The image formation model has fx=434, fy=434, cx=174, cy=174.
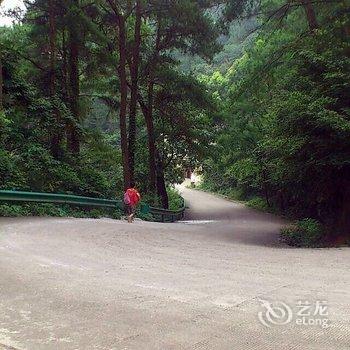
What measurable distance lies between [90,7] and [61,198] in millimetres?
12478

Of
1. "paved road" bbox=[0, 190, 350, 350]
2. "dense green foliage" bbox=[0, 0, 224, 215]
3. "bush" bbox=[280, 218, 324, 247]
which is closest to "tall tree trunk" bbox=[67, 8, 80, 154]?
"dense green foliage" bbox=[0, 0, 224, 215]

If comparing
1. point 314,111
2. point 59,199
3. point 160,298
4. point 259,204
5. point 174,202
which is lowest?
point 259,204

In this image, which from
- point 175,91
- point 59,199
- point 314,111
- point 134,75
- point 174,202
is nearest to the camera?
point 314,111

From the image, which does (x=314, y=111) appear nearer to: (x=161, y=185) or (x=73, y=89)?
(x=73, y=89)

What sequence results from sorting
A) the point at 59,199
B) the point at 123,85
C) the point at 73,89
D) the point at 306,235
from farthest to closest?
the point at 73,89
the point at 123,85
the point at 306,235
the point at 59,199

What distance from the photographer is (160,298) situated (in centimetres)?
534

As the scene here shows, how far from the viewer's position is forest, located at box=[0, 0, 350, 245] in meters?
15.4

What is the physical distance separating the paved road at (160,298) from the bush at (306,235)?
23.0 feet

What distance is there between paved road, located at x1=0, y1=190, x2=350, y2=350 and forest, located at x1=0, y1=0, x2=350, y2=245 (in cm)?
683

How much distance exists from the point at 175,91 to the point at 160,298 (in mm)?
25113

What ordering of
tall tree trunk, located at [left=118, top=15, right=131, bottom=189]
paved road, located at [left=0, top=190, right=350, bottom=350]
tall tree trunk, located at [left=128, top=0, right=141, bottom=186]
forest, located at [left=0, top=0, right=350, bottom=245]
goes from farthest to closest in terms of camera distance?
1. tall tree trunk, located at [left=128, top=0, right=141, bottom=186]
2. tall tree trunk, located at [left=118, top=15, right=131, bottom=189]
3. forest, located at [left=0, top=0, right=350, bottom=245]
4. paved road, located at [left=0, top=190, right=350, bottom=350]

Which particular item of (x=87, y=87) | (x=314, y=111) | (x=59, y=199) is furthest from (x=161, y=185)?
(x=314, y=111)

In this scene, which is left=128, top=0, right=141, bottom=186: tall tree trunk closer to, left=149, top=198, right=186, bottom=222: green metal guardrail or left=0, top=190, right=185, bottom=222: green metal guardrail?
left=149, top=198, right=186, bottom=222: green metal guardrail

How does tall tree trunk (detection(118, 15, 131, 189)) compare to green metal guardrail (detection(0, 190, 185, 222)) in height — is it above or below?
above
